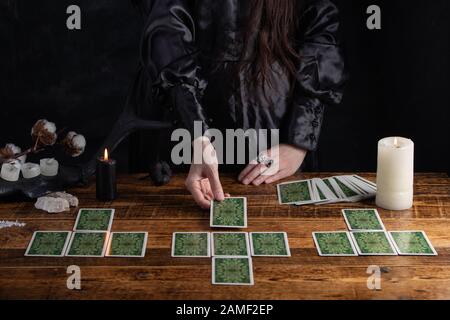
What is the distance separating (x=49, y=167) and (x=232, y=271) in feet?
2.93

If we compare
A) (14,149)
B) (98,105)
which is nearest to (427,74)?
(98,105)

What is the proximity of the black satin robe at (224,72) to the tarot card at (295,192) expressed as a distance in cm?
34

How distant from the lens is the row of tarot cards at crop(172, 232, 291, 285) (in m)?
2.05

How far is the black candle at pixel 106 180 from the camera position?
8.48 ft

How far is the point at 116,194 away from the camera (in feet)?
8.63

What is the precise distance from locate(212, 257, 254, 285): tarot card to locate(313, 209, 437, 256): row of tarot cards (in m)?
0.22

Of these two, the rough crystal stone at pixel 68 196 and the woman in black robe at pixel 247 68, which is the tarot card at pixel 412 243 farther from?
the rough crystal stone at pixel 68 196

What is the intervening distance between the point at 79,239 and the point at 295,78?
1138 millimetres

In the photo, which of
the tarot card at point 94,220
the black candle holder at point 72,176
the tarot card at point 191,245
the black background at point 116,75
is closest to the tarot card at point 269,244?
the tarot card at point 191,245

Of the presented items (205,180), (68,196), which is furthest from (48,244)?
(205,180)

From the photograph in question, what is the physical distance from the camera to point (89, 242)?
227cm
